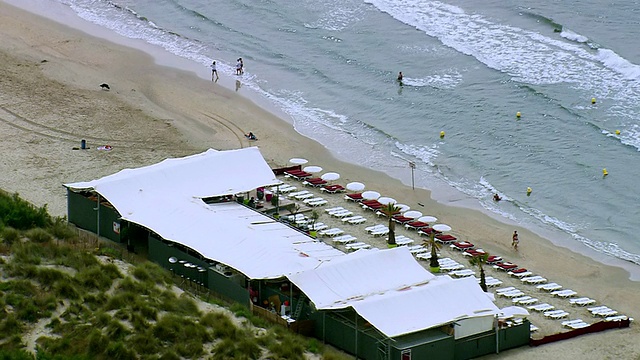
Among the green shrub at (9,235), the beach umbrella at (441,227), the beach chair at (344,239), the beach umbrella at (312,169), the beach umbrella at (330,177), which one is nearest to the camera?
the green shrub at (9,235)

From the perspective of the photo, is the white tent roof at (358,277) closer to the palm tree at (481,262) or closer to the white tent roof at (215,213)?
the white tent roof at (215,213)

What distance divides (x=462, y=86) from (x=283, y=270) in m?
31.2

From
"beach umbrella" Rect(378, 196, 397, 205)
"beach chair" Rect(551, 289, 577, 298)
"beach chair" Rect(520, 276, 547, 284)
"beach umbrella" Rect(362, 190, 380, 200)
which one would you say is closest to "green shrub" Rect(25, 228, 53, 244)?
"beach umbrella" Rect(362, 190, 380, 200)

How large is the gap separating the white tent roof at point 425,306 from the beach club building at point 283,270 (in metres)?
0.03

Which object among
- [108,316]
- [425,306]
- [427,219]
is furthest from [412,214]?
[108,316]

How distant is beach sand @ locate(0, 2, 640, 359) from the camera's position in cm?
4284

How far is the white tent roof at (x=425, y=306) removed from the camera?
34.3 m

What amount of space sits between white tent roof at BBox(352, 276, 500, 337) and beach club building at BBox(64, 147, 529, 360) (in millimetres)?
30

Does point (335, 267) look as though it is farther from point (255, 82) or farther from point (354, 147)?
point (255, 82)

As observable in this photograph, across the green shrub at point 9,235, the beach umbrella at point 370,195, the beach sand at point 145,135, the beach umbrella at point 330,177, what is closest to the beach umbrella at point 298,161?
the beach sand at point 145,135

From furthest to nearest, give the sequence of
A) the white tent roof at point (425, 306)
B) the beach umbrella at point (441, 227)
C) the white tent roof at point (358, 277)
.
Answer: the beach umbrella at point (441, 227) < the white tent roof at point (358, 277) < the white tent roof at point (425, 306)

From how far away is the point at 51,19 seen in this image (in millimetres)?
76188

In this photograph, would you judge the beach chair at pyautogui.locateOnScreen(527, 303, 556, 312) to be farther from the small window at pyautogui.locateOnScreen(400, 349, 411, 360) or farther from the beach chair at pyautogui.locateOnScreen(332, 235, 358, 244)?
the beach chair at pyautogui.locateOnScreen(332, 235, 358, 244)

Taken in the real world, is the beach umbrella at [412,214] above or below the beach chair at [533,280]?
above
